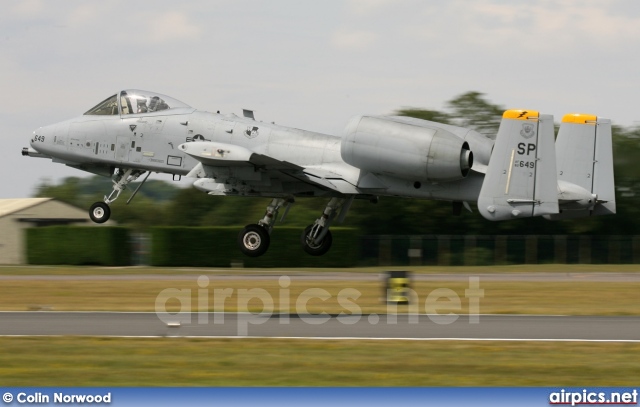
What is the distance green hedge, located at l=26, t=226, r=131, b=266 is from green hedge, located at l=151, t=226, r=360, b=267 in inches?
69.2

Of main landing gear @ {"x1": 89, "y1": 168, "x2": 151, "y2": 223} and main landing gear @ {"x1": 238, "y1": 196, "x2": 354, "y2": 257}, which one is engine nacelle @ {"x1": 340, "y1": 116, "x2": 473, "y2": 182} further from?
main landing gear @ {"x1": 89, "y1": 168, "x2": 151, "y2": 223}

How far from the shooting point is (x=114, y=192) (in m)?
31.3

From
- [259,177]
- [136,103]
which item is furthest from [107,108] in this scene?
[259,177]

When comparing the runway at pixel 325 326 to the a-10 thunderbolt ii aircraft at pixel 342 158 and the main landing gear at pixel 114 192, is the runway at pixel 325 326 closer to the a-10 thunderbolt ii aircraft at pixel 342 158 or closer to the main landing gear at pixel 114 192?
the a-10 thunderbolt ii aircraft at pixel 342 158

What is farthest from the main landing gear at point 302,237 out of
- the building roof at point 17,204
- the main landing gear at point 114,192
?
the building roof at point 17,204

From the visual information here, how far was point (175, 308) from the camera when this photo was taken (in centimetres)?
2294

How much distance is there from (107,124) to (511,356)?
18.3 m

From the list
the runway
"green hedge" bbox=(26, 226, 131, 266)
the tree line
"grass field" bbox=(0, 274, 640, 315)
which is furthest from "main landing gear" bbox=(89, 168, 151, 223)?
the tree line

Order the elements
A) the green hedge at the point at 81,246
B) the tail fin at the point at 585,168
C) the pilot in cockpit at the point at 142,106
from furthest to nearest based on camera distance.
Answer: the green hedge at the point at 81,246 < the pilot in cockpit at the point at 142,106 < the tail fin at the point at 585,168

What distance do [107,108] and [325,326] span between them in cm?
1447

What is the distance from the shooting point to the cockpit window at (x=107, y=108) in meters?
30.9

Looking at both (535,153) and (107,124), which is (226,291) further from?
(535,153)

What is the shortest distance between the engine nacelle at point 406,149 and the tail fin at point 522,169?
1.32 m

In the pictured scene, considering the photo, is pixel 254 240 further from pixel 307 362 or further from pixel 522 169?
pixel 307 362
